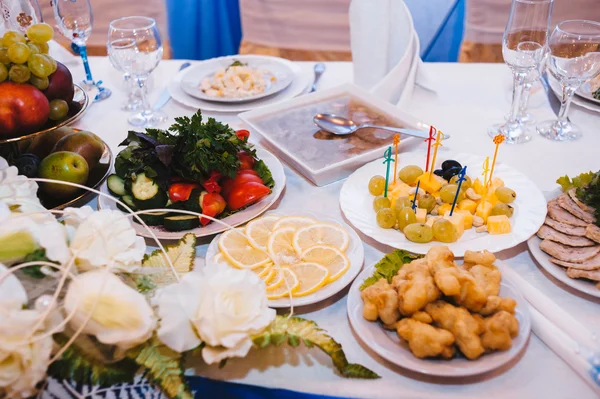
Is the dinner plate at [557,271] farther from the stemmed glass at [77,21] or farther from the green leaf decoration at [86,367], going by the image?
the stemmed glass at [77,21]

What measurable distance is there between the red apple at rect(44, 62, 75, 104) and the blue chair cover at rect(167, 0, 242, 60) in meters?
2.34

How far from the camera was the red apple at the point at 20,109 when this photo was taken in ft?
3.65

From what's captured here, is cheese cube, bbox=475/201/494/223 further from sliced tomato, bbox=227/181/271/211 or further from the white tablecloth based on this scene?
sliced tomato, bbox=227/181/271/211

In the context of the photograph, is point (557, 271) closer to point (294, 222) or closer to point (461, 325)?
point (461, 325)

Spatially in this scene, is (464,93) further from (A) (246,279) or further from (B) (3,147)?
(B) (3,147)

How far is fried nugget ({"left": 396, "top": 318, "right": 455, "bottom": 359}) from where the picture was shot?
803mm

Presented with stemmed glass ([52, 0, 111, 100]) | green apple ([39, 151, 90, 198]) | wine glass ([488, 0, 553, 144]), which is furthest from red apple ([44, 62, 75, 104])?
wine glass ([488, 0, 553, 144])

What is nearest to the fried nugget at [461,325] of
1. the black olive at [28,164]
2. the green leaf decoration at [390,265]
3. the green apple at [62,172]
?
the green leaf decoration at [390,265]

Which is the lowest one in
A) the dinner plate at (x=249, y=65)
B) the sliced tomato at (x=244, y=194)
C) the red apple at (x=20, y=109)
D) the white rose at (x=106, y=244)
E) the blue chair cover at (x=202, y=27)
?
the blue chair cover at (x=202, y=27)

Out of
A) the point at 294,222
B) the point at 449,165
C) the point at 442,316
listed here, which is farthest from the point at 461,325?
the point at 449,165

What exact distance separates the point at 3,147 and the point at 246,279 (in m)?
0.89

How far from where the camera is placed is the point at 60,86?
1260mm

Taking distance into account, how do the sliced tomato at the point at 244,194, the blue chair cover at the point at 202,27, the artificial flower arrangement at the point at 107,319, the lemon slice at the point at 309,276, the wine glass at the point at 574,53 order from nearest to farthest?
the artificial flower arrangement at the point at 107,319, the lemon slice at the point at 309,276, the sliced tomato at the point at 244,194, the wine glass at the point at 574,53, the blue chair cover at the point at 202,27

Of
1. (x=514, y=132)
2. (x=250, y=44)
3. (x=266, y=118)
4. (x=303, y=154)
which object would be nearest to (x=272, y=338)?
(x=303, y=154)
